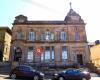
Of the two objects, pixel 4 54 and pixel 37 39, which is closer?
pixel 37 39

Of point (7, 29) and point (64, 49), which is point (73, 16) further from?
point (7, 29)

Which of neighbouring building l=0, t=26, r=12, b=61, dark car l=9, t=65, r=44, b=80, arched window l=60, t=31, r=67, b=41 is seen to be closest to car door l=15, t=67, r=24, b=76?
dark car l=9, t=65, r=44, b=80

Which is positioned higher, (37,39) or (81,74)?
(37,39)

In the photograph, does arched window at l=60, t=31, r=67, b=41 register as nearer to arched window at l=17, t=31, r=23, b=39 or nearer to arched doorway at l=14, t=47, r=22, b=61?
arched window at l=17, t=31, r=23, b=39

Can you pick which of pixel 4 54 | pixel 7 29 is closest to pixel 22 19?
pixel 7 29

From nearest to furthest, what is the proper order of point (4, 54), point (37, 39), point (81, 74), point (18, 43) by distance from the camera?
point (81, 74) < point (18, 43) < point (37, 39) < point (4, 54)

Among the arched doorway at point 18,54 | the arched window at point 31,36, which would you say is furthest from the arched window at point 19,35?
the arched doorway at point 18,54

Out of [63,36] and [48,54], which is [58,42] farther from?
[48,54]

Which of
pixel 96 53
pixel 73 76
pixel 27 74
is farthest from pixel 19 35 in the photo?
pixel 96 53

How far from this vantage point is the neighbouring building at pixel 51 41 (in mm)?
37250

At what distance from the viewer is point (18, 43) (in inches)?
1438

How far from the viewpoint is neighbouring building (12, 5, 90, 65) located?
37250mm

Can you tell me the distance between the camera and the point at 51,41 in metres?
38.6

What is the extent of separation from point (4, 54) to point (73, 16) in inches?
727
